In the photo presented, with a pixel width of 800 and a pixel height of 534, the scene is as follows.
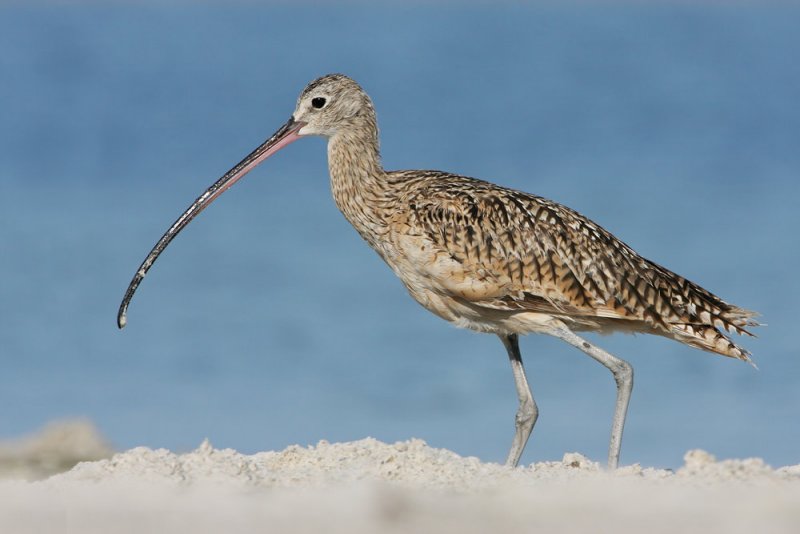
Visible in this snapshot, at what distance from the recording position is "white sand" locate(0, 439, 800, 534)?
7668 mm

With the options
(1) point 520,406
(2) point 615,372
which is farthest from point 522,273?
(1) point 520,406

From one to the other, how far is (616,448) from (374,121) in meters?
4.59

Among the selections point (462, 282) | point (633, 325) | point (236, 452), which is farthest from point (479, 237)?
point (236, 452)

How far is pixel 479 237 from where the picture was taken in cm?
1206

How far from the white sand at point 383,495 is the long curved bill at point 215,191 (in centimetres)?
380

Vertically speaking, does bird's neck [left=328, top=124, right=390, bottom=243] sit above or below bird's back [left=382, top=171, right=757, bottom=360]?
above

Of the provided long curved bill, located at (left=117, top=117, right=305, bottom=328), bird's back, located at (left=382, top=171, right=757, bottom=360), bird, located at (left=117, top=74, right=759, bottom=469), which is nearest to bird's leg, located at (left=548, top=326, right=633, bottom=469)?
bird, located at (left=117, top=74, right=759, bottom=469)

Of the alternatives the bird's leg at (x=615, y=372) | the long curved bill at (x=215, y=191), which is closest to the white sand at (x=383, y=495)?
the bird's leg at (x=615, y=372)

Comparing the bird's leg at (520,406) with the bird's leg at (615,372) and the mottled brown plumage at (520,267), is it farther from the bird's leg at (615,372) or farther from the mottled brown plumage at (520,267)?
the bird's leg at (615,372)

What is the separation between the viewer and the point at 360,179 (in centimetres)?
1291

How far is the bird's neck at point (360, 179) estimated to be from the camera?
12.6m

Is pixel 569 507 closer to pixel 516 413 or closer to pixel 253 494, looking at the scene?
pixel 253 494

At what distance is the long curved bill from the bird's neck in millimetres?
543

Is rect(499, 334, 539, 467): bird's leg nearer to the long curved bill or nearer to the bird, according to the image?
the bird
